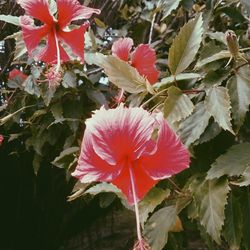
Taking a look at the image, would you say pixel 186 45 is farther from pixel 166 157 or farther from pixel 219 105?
pixel 166 157

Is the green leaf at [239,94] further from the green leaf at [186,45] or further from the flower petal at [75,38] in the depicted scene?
the flower petal at [75,38]

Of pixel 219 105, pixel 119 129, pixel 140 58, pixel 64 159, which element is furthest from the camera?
pixel 64 159

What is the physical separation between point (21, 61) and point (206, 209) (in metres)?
1.06

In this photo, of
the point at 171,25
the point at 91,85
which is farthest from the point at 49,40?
the point at 171,25

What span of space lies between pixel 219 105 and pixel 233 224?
235 mm

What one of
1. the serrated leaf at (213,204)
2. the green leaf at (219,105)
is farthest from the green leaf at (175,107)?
the serrated leaf at (213,204)

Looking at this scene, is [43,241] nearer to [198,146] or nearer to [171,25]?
[171,25]

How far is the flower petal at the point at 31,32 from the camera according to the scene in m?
0.92

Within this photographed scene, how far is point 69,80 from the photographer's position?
1411 millimetres

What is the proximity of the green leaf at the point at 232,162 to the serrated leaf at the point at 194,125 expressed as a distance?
6 centimetres

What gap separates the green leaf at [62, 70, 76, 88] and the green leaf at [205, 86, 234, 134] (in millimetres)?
679

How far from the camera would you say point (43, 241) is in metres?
2.69

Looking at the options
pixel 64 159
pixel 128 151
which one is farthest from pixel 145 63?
pixel 128 151

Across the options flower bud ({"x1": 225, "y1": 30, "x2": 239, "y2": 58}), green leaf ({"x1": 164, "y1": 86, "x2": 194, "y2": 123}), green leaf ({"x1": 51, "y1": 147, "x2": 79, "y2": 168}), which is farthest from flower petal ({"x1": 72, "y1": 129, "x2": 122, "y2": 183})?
green leaf ({"x1": 51, "y1": 147, "x2": 79, "y2": 168})
